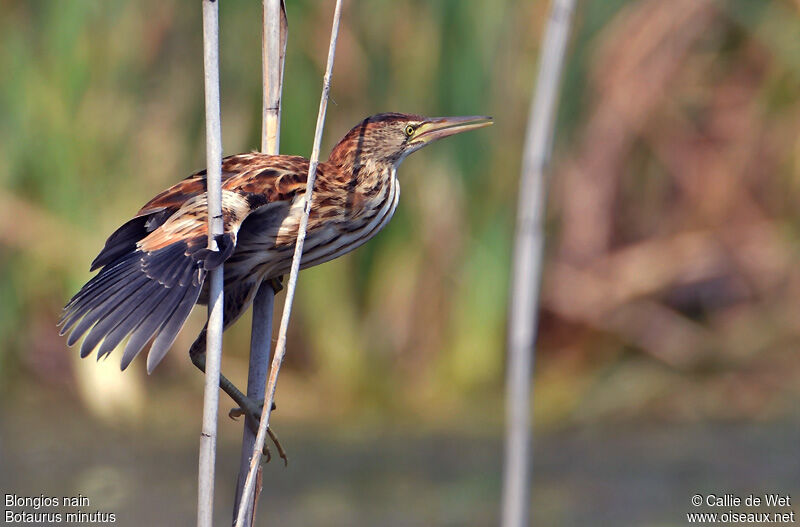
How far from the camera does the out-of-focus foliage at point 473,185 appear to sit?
4.32 metres

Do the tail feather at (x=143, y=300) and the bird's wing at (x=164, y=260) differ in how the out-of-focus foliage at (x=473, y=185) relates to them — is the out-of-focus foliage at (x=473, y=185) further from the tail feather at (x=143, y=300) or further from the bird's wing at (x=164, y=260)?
the tail feather at (x=143, y=300)

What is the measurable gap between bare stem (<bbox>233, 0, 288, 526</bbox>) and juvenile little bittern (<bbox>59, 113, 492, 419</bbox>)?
100mm

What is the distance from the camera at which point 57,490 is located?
408 centimetres

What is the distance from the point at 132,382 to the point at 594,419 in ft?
5.79

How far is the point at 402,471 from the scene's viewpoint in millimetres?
4309

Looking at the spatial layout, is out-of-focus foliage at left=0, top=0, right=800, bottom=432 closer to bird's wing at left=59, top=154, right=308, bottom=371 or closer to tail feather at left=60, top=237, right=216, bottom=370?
bird's wing at left=59, top=154, right=308, bottom=371

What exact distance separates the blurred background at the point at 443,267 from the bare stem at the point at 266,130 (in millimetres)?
1878

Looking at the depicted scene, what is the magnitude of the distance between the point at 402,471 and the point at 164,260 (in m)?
2.24

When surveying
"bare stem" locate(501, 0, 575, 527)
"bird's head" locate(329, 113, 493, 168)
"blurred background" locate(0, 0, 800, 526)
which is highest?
"blurred background" locate(0, 0, 800, 526)

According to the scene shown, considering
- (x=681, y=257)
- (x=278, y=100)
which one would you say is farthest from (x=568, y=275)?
(x=278, y=100)

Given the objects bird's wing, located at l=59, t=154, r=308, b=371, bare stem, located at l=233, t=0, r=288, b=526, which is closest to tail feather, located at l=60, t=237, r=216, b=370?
bird's wing, located at l=59, t=154, r=308, b=371

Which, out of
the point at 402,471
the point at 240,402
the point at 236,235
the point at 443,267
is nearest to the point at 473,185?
the point at 443,267

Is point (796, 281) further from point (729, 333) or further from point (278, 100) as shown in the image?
point (278, 100)

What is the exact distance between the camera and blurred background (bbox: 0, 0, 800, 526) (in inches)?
168
